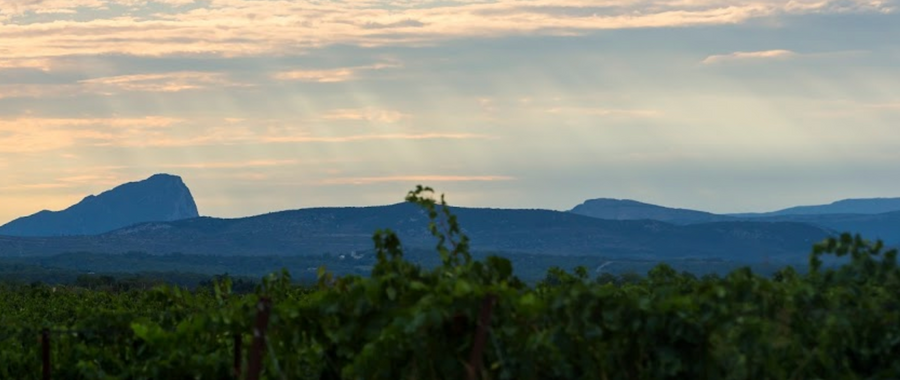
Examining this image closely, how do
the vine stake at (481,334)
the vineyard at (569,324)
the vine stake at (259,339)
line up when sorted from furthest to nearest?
the vine stake at (259,339)
the vineyard at (569,324)
the vine stake at (481,334)

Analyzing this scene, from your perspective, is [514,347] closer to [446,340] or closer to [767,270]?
[446,340]

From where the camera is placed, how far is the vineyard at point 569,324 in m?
7.57

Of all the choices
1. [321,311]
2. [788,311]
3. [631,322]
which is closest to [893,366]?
[788,311]

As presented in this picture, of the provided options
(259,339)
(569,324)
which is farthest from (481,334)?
(259,339)

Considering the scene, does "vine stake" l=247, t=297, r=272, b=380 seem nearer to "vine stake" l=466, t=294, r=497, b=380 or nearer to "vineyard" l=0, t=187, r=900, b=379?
"vineyard" l=0, t=187, r=900, b=379

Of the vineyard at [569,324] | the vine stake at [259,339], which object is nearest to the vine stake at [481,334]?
the vineyard at [569,324]

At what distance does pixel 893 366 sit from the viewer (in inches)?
327

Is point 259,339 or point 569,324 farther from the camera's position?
point 259,339

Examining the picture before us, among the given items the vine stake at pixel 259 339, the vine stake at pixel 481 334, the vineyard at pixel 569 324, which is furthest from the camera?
the vine stake at pixel 259 339

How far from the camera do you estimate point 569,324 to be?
766cm

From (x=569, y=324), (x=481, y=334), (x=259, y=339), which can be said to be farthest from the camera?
(x=259, y=339)

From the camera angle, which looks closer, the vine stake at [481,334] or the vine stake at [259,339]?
the vine stake at [481,334]

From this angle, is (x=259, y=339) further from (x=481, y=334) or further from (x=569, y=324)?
(x=569, y=324)

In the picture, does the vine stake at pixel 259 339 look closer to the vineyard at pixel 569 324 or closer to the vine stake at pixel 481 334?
the vineyard at pixel 569 324
